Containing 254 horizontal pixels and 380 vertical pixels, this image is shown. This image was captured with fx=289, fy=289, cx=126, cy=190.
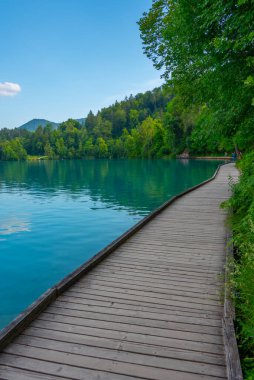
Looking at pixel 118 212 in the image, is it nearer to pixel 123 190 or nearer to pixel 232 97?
pixel 123 190

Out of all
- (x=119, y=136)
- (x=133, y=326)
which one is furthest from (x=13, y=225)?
(x=119, y=136)

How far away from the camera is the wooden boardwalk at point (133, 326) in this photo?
3227 millimetres

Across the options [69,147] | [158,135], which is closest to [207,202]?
[158,135]

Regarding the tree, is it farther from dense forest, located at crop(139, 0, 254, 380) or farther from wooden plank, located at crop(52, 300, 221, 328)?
wooden plank, located at crop(52, 300, 221, 328)

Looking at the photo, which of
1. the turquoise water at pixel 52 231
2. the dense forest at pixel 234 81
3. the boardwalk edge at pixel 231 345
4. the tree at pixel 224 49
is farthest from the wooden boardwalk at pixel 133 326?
the tree at pixel 224 49

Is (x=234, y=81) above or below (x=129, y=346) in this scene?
above

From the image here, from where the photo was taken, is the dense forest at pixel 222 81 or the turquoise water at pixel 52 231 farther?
the turquoise water at pixel 52 231

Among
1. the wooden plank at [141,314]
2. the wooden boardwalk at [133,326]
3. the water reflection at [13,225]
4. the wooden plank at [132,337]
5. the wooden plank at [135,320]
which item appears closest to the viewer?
the wooden boardwalk at [133,326]

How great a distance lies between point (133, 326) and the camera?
13.3ft

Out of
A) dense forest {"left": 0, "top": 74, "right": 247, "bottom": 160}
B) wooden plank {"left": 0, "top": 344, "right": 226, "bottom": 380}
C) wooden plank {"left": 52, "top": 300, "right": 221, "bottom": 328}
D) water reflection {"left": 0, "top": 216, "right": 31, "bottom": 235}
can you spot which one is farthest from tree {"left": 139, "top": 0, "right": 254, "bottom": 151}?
dense forest {"left": 0, "top": 74, "right": 247, "bottom": 160}

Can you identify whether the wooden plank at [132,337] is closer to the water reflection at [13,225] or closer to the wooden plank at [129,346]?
the wooden plank at [129,346]

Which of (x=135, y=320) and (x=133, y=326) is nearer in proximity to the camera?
(x=133, y=326)

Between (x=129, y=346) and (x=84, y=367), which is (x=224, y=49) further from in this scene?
(x=84, y=367)

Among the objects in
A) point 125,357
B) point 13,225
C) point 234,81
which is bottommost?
point 13,225
